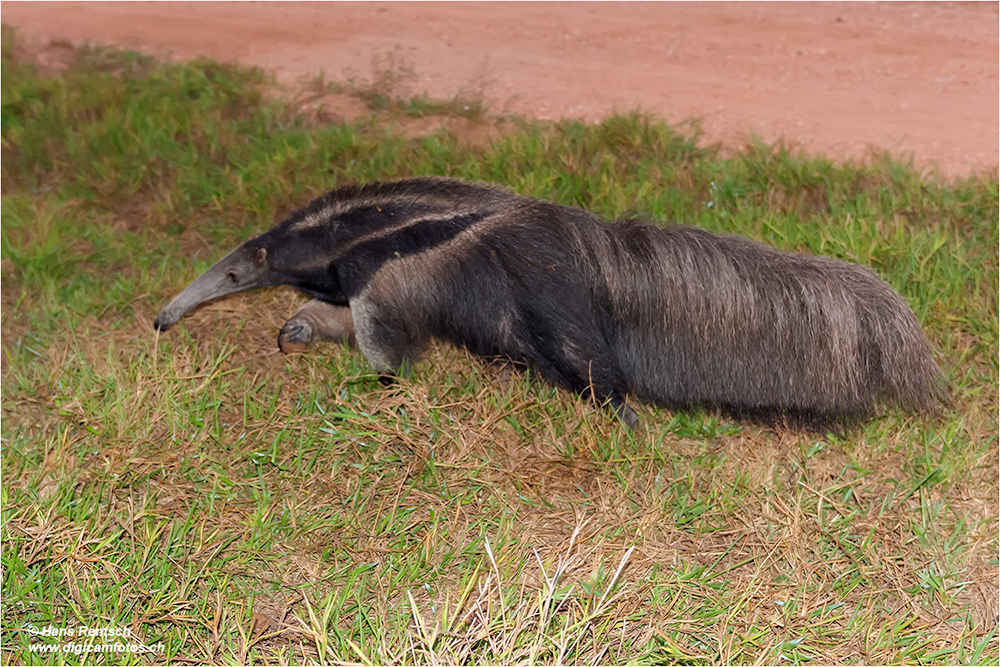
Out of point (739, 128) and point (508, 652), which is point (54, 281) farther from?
point (739, 128)

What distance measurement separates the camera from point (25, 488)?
10.5 feet

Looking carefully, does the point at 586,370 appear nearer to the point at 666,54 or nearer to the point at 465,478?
the point at 465,478

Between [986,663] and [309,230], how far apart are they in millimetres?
3125

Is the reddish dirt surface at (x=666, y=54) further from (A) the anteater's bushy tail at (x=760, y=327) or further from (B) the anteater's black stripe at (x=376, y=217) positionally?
(B) the anteater's black stripe at (x=376, y=217)

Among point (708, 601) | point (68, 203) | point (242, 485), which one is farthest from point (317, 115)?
point (708, 601)

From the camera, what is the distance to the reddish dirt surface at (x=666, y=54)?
6004 millimetres

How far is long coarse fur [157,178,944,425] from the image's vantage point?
3.36m

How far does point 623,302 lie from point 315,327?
158 cm

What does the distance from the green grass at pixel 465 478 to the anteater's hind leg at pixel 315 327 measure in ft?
0.36

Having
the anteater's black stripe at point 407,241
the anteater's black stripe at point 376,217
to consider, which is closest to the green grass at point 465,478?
the anteater's black stripe at point 407,241

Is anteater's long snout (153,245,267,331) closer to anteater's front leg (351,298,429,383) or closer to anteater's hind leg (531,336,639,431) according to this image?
anteater's front leg (351,298,429,383)

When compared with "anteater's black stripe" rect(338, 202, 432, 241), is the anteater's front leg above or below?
below

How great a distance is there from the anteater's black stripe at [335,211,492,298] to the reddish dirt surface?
292 centimetres

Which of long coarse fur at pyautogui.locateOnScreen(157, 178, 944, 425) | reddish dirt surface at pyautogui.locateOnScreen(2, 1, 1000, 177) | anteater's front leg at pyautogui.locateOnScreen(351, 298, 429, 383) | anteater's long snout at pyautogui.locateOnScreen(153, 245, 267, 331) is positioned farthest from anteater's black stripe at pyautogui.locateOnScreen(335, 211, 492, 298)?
reddish dirt surface at pyautogui.locateOnScreen(2, 1, 1000, 177)
